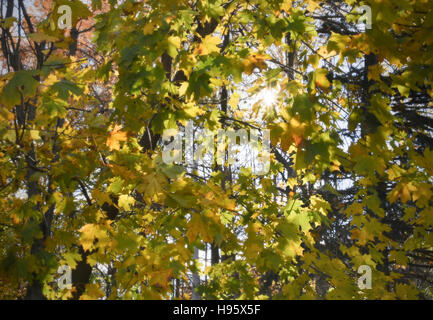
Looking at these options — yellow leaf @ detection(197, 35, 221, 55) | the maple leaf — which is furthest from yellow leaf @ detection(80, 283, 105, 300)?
yellow leaf @ detection(197, 35, 221, 55)

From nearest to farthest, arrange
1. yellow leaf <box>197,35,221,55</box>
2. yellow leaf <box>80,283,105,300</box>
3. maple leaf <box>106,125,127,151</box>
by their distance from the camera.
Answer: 1. yellow leaf <box>80,283,105,300</box>
2. yellow leaf <box>197,35,221,55</box>
3. maple leaf <box>106,125,127,151</box>

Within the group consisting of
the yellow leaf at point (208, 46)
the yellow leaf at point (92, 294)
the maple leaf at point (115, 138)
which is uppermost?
the yellow leaf at point (208, 46)

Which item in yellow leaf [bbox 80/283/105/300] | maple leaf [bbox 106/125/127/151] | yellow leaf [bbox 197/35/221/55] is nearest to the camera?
yellow leaf [bbox 80/283/105/300]

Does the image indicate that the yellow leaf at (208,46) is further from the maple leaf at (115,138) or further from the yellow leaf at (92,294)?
the yellow leaf at (92,294)

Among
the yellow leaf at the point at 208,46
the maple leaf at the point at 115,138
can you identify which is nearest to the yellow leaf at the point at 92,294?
the maple leaf at the point at 115,138

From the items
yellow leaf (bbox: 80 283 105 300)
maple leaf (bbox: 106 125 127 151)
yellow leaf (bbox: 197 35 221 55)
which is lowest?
yellow leaf (bbox: 80 283 105 300)

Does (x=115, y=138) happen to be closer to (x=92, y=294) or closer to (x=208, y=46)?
(x=208, y=46)

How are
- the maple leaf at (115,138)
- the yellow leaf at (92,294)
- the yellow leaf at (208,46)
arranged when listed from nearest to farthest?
1. the yellow leaf at (92,294)
2. the yellow leaf at (208,46)
3. the maple leaf at (115,138)

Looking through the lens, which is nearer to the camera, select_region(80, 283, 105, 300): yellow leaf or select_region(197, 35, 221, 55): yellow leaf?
select_region(80, 283, 105, 300): yellow leaf

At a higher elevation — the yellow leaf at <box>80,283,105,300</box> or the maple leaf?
the maple leaf

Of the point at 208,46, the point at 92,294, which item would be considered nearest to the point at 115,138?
the point at 208,46

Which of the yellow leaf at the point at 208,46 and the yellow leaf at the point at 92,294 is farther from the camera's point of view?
the yellow leaf at the point at 208,46

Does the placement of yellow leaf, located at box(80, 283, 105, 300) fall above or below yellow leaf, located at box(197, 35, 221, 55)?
below

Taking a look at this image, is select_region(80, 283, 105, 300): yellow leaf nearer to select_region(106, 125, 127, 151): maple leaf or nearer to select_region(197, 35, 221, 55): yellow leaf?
select_region(106, 125, 127, 151): maple leaf
